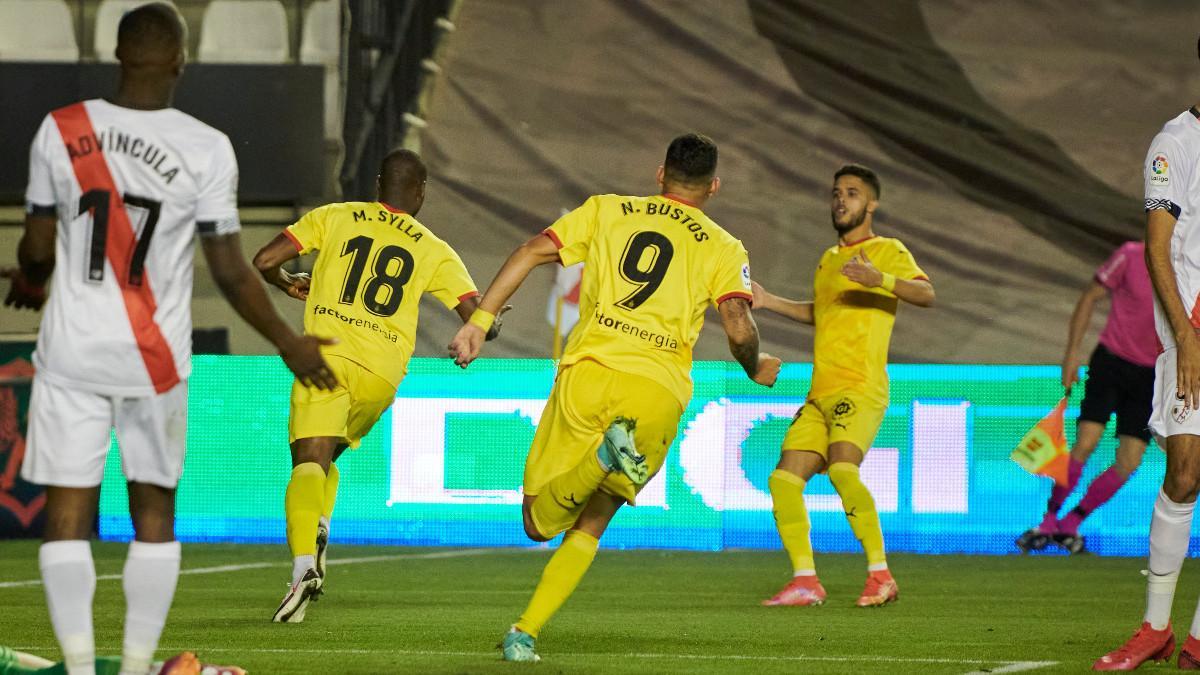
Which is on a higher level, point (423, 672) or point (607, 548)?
point (423, 672)

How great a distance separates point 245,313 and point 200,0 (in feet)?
43.5

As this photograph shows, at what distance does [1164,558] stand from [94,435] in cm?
355

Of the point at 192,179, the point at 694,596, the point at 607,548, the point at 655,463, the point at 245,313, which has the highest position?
the point at 192,179

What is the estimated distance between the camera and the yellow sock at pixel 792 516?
354 inches

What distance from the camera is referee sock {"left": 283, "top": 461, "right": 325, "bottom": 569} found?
7.62 metres

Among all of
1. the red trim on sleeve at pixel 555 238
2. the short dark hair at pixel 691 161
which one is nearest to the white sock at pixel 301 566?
the red trim on sleeve at pixel 555 238

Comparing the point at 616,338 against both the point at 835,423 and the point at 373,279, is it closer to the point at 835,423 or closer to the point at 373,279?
the point at 373,279

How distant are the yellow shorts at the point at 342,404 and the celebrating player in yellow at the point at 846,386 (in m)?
2.09

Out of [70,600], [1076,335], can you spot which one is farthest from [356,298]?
[1076,335]

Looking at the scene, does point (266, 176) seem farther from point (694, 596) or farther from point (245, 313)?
point (245, 313)

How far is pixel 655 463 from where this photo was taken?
20.5 ft

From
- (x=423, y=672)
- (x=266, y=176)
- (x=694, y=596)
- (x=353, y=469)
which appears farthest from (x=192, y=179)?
(x=266, y=176)

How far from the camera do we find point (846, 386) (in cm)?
912

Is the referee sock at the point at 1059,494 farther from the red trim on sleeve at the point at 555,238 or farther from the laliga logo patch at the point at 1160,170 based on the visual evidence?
the red trim on sleeve at the point at 555,238
